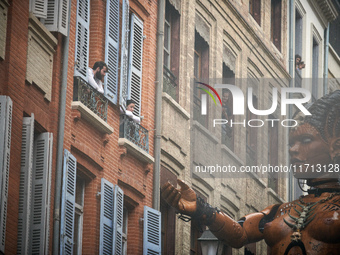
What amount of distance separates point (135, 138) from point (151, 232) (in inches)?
61.7

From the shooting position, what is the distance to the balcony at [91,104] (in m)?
18.3

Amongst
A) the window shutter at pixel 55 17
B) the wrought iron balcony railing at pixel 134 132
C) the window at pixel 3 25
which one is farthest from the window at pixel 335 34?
the window at pixel 3 25

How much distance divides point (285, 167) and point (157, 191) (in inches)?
381

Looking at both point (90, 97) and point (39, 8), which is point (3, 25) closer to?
point (39, 8)

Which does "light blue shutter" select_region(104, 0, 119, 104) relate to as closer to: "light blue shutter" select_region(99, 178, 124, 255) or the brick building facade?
the brick building facade

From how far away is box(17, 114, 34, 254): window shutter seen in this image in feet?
52.9

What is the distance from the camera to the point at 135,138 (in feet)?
66.8

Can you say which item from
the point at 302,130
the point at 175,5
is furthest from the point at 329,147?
the point at 175,5

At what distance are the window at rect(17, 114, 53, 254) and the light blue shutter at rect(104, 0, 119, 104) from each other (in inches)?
102

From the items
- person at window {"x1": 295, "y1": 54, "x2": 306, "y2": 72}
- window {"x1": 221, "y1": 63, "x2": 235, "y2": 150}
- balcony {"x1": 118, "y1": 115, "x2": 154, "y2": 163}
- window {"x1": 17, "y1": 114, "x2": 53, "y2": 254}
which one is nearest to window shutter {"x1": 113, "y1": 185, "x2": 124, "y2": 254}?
balcony {"x1": 118, "y1": 115, "x2": 154, "y2": 163}

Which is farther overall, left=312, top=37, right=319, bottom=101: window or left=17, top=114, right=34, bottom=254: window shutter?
left=312, top=37, right=319, bottom=101: window

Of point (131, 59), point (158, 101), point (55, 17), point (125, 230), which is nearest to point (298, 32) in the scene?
point (158, 101)

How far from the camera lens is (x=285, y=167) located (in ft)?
98.7

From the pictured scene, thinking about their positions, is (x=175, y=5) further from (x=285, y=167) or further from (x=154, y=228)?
(x=285, y=167)
